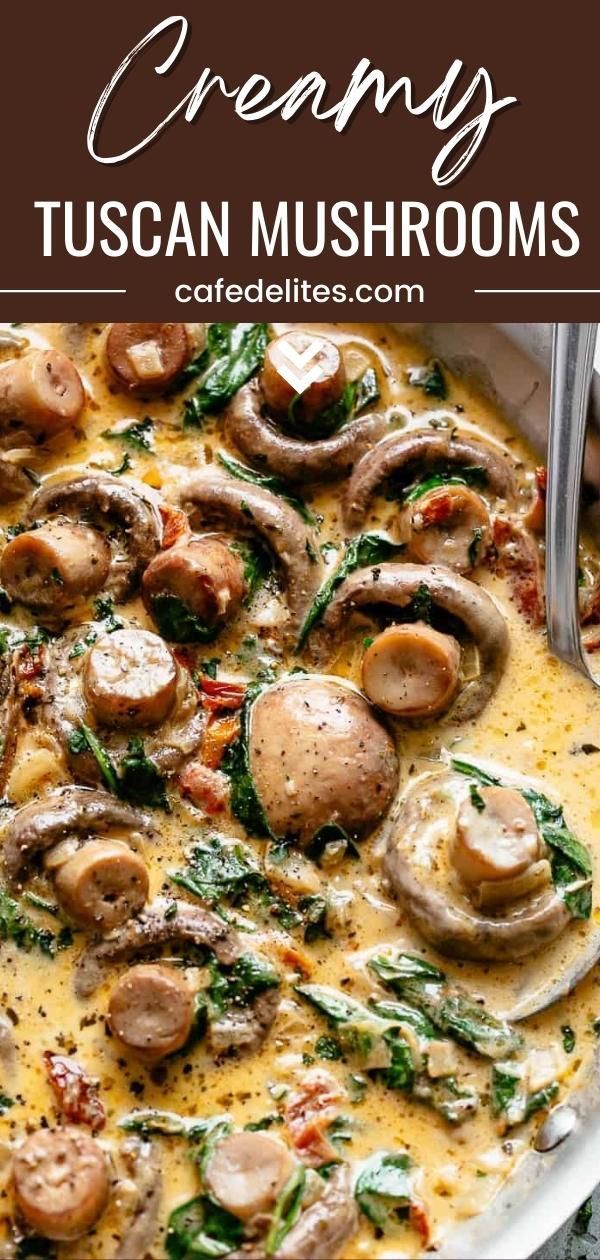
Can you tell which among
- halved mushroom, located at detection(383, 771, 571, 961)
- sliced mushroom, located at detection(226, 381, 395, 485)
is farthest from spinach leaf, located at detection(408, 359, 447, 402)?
halved mushroom, located at detection(383, 771, 571, 961)

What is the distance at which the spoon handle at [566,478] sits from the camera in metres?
5.55

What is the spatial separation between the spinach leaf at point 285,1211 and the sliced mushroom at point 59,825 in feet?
4.25

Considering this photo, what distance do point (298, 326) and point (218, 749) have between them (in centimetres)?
195

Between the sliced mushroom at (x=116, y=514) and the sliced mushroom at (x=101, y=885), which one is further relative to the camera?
the sliced mushroom at (x=116, y=514)

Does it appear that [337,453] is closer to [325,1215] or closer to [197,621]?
[197,621]

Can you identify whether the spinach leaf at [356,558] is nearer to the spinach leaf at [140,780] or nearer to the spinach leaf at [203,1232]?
the spinach leaf at [140,780]

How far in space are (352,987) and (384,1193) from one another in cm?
67

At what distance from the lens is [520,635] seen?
5969 millimetres

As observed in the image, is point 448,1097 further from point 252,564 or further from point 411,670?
point 252,564

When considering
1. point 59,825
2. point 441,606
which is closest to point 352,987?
point 59,825

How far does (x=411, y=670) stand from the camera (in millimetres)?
5598

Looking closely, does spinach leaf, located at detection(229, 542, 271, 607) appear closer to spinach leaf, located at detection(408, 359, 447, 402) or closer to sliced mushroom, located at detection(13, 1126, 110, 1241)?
spinach leaf, located at detection(408, 359, 447, 402)

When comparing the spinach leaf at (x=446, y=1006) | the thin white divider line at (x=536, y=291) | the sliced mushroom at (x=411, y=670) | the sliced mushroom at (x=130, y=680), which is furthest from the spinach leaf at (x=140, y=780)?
the thin white divider line at (x=536, y=291)

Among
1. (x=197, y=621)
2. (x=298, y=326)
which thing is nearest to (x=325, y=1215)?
(x=197, y=621)
